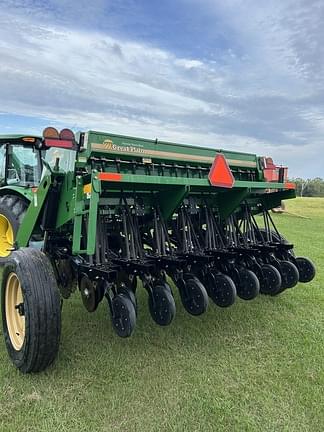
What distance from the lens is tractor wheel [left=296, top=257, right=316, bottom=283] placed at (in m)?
4.46

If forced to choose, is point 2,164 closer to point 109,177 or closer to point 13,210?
point 13,210

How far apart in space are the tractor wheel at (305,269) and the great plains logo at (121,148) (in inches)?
83.2

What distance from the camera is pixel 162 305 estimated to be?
3248 millimetres

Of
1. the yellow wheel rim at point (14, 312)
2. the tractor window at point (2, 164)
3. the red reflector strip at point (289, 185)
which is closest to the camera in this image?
the yellow wheel rim at point (14, 312)

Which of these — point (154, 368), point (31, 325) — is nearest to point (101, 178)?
point (31, 325)

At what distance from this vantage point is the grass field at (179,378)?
2.59m

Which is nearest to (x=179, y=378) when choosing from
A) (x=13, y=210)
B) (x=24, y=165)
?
(x=13, y=210)

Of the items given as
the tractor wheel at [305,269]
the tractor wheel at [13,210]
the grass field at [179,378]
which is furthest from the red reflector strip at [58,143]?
the tractor wheel at [305,269]

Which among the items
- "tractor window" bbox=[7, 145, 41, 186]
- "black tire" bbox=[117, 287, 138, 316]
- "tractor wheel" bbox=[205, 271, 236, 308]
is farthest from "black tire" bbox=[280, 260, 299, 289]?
"tractor window" bbox=[7, 145, 41, 186]

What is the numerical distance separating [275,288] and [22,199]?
3.58m

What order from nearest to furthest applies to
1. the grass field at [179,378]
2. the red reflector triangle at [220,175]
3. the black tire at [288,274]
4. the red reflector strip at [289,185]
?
the grass field at [179,378]
the red reflector triangle at [220,175]
the black tire at [288,274]
the red reflector strip at [289,185]

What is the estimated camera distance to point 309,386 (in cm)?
302

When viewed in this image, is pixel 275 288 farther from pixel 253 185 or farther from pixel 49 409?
pixel 49 409

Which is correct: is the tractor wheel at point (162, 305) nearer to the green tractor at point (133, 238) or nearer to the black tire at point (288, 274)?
the green tractor at point (133, 238)
